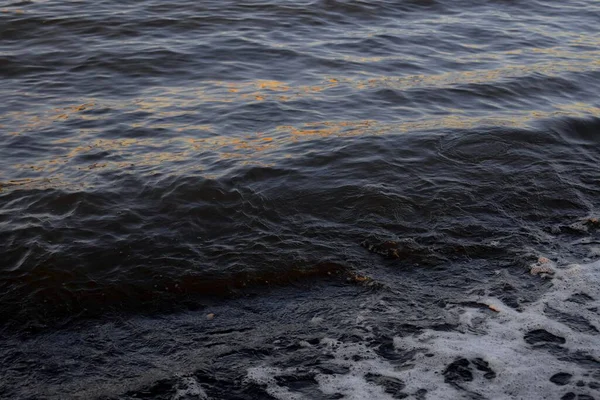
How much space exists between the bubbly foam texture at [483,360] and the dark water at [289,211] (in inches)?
0.6

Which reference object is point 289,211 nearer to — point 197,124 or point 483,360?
point 197,124

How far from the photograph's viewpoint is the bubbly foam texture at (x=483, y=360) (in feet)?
14.3

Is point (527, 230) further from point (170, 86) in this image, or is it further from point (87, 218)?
point (170, 86)

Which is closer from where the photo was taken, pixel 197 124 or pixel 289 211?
pixel 289 211

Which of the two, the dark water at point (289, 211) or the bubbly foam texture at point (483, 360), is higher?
the dark water at point (289, 211)

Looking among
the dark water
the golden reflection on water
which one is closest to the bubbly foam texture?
the dark water

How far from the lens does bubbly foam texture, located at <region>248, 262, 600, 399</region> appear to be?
4.36m

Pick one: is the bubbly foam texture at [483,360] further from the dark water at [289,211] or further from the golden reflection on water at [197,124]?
the golden reflection on water at [197,124]

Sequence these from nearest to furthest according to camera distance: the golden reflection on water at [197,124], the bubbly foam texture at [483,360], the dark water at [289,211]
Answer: the bubbly foam texture at [483,360]
the dark water at [289,211]
the golden reflection on water at [197,124]

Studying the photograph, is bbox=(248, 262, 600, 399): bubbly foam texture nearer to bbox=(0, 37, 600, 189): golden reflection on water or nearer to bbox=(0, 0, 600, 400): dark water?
bbox=(0, 0, 600, 400): dark water

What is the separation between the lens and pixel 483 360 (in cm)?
462

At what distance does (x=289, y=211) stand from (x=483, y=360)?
219cm

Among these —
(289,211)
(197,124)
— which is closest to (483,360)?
(289,211)

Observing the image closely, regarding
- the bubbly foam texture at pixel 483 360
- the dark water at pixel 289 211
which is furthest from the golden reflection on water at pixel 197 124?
the bubbly foam texture at pixel 483 360
